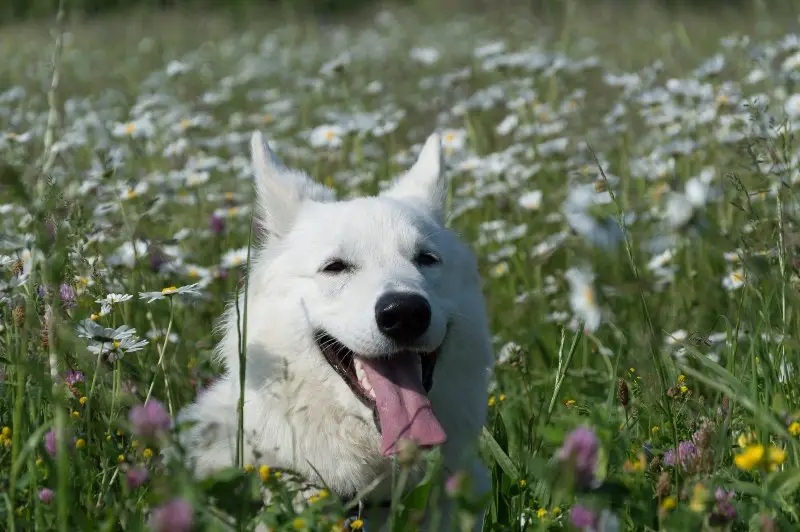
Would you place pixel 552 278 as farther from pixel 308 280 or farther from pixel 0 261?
pixel 0 261

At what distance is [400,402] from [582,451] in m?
1.37

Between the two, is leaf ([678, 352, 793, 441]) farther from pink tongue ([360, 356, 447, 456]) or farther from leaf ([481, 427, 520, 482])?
pink tongue ([360, 356, 447, 456])

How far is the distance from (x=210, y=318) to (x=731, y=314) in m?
2.64

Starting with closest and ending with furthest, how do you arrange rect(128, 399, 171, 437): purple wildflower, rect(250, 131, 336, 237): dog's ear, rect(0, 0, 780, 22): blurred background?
rect(128, 399, 171, 437): purple wildflower, rect(250, 131, 336, 237): dog's ear, rect(0, 0, 780, 22): blurred background

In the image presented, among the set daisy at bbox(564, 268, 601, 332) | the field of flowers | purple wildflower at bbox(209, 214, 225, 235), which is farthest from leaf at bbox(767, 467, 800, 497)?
purple wildflower at bbox(209, 214, 225, 235)

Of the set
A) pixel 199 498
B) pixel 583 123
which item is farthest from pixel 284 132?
pixel 199 498

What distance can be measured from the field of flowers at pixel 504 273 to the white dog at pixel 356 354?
190 mm

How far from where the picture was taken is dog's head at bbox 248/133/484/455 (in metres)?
2.88

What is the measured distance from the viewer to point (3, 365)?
2.65 meters

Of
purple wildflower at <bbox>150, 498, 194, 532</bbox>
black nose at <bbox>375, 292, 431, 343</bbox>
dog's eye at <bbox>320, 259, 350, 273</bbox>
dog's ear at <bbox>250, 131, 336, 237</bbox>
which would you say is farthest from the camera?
dog's ear at <bbox>250, 131, 336, 237</bbox>

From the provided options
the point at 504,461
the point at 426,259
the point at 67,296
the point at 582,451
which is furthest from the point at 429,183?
the point at 582,451

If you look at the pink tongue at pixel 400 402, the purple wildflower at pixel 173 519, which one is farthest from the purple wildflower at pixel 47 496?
the pink tongue at pixel 400 402

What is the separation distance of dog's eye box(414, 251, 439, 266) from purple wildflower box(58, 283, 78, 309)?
3.75 ft

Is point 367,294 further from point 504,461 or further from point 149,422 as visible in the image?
point 149,422
